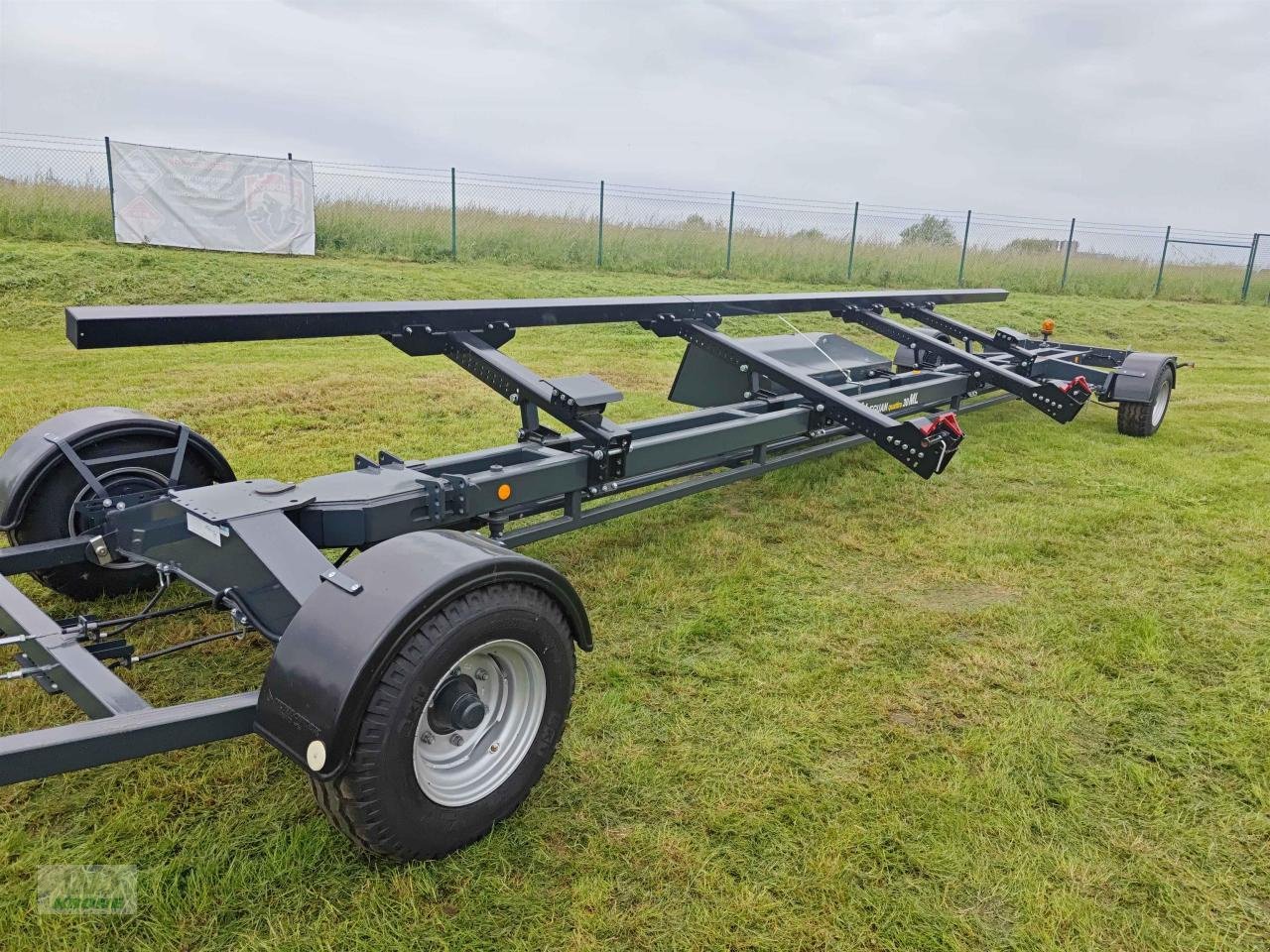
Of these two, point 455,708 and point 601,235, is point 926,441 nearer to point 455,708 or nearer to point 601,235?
point 455,708

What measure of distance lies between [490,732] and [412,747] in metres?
0.39

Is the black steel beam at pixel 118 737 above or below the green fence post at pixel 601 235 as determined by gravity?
below

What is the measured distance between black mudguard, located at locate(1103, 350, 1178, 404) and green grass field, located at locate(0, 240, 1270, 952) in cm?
141

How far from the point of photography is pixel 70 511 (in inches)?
132

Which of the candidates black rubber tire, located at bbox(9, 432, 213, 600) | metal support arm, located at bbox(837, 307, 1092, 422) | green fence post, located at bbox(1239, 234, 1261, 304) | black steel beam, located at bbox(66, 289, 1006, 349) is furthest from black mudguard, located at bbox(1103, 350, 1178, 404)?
green fence post, located at bbox(1239, 234, 1261, 304)

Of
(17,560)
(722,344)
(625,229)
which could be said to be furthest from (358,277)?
(17,560)

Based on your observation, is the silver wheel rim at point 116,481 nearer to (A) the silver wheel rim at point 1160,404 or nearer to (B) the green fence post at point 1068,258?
(A) the silver wheel rim at point 1160,404

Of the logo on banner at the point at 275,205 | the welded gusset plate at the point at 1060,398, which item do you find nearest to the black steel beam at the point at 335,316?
the welded gusset plate at the point at 1060,398

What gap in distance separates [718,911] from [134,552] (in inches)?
87.2

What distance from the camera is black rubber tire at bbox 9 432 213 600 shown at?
3.32m

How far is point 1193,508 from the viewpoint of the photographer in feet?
17.8

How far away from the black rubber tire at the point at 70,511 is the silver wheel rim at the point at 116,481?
0.01m

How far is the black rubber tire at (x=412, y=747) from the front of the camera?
2.00 meters

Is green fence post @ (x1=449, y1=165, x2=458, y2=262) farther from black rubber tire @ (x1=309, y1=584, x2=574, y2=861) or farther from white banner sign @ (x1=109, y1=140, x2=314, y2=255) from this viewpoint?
black rubber tire @ (x1=309, y1=584, x2=574, y2=861)
